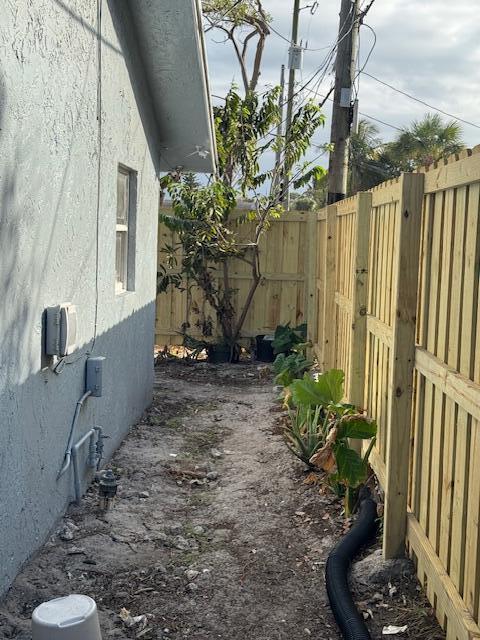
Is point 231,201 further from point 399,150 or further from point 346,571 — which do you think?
point 399,150

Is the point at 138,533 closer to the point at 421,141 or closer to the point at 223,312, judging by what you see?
the point at 223,312

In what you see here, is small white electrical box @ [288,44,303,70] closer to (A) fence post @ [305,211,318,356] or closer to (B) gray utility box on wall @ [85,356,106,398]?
(A) fence post @ [305,211,318,356]

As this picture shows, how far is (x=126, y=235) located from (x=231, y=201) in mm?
4135

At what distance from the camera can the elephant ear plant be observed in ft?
16.5

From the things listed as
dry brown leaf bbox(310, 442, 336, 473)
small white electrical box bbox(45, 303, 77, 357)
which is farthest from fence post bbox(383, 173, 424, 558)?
small white electrical box bbox(45, 303, 77, 357)

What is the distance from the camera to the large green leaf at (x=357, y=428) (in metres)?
5.14

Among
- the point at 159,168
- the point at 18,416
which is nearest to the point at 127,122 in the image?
the point at 159,168

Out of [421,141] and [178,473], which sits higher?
[421,141]

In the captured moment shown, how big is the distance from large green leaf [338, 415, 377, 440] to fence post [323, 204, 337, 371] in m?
2.74

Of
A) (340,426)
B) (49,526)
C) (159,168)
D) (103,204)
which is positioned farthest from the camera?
(159,168)

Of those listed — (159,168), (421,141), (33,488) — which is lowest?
(33,488)

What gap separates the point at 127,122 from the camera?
256 inches

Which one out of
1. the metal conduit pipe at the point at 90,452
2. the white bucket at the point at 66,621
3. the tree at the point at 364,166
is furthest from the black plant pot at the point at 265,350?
the tree at the point at 364,166

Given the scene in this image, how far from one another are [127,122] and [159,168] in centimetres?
194
